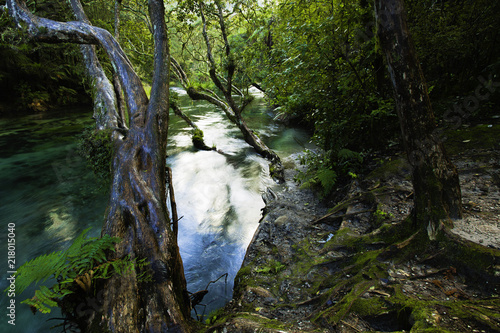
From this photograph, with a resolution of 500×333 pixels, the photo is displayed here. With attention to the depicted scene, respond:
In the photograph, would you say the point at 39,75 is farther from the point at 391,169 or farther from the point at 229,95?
the point at 391,169

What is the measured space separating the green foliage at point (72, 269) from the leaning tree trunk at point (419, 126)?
10.1ft

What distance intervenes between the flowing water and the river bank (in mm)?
1145

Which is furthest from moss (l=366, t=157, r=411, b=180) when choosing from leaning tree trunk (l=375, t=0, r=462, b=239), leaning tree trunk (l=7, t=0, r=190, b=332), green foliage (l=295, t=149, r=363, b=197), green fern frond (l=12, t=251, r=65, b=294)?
Result: green fern frond (l=12, t=251, r=65, b=294)

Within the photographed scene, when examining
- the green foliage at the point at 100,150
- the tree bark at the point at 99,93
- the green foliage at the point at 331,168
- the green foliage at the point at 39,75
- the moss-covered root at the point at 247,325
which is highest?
the green foliage at the point at 39,75

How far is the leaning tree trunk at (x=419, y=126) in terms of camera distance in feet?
8.02

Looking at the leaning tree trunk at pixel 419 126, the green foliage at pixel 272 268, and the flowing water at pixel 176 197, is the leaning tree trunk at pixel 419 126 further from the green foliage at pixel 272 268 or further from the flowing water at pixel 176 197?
the flowing water at pixel 176 197

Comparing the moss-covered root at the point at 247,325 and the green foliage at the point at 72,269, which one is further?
the moss-covered root at the point at 247,325

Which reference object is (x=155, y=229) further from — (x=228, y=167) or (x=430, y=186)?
(x=228, y=167)

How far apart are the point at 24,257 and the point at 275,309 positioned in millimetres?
5799

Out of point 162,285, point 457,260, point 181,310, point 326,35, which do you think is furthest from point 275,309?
point 326,35

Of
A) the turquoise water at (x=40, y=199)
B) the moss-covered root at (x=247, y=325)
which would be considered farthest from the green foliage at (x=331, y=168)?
the turquoise water at (x=40, y=199)

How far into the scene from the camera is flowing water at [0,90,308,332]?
15.2 feet

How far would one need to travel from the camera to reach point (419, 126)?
251cm

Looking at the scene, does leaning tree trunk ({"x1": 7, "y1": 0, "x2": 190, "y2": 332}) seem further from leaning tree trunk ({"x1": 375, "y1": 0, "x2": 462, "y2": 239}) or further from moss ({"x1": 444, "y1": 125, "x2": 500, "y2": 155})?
moss ({"x1": 444, "y1": 125, "x2": 500, "y2": 155})
